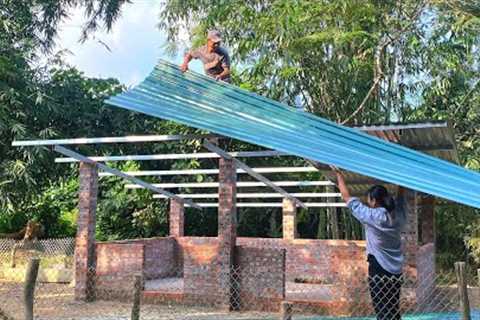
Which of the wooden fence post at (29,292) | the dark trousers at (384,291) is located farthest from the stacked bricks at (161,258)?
the wooden fence post at (29,292)

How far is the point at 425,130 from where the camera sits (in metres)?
6.98

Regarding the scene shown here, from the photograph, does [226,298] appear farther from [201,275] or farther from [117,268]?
[117,268]

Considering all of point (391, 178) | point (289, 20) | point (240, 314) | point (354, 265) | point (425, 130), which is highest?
point (289, 20)

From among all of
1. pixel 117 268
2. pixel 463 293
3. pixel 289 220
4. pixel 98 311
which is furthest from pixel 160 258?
pixel 463 293

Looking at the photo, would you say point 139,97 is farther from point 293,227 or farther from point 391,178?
point 293,227

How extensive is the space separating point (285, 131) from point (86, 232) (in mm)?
4725

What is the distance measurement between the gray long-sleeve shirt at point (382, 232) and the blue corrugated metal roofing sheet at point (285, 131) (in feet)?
1.06

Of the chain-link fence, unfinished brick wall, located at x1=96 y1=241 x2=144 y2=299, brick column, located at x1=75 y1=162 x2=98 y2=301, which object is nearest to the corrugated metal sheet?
the chain-link fence

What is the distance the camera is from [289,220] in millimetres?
13070

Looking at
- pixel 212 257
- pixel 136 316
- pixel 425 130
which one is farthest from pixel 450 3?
pixel 136 316

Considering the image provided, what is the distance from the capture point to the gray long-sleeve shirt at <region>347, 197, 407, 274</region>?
496 cm

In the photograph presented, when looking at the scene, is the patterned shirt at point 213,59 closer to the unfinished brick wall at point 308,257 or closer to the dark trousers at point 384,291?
the unfinished brick wall at point 308,257

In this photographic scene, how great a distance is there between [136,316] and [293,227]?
8163 millimetres

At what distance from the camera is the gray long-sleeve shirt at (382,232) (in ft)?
16.3
